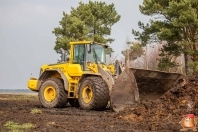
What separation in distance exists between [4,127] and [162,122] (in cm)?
360

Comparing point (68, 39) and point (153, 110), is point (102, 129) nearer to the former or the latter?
point (153, 110)

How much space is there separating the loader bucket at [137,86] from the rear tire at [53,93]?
3.59 m

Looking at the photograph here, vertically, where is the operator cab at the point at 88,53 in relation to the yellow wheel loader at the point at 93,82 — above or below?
above

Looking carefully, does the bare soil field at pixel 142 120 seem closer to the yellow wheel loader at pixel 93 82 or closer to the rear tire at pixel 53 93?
the yellow wheel loader at pixel 93 82

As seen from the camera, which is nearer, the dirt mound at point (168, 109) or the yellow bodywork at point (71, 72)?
the dirt mound at point (168, 109)

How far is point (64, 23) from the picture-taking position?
3788 centimetres

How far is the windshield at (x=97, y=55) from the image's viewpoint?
13.9 meters

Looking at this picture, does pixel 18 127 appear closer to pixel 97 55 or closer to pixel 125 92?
pixel 125 92

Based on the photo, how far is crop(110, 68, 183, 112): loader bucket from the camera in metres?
10.6

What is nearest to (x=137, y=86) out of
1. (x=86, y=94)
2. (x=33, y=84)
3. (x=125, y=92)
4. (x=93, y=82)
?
(x=125, y=92)

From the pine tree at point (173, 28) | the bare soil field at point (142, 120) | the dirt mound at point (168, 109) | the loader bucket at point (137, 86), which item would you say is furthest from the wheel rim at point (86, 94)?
the pine tree at point (173, 28)

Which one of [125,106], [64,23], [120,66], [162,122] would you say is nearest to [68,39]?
[64,23]

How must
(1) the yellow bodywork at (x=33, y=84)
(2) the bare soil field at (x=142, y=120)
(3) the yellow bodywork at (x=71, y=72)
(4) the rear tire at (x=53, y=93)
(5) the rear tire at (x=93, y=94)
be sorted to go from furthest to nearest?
(1) the yellow bodywork at (x=33, y=84), (4) the rear tire at (x=53, y=93), (3) the yellow bodywork at (x=71, y=72), (5) the rear tire at (x=93, y=94), (2) the bare soil field at (x=142, y=120)

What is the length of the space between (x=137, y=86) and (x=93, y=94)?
222 cm
